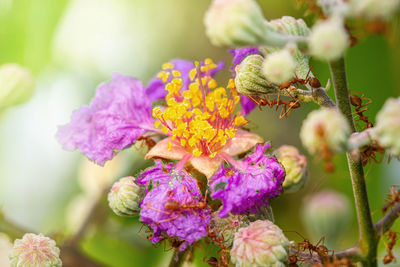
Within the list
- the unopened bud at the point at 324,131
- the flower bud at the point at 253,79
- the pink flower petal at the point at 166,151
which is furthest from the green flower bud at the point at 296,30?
the pink flower petal at the point at 166,151

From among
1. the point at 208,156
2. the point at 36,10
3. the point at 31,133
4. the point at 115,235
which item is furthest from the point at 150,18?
the point at 208,156

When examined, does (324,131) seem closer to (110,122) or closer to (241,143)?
(241,143)

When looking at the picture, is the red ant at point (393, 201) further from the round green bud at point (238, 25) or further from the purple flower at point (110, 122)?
the purple flower at point (110, 122)

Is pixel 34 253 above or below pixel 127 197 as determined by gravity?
below

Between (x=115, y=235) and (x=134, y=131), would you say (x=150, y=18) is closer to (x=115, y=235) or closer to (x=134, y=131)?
(x=115, y=235)

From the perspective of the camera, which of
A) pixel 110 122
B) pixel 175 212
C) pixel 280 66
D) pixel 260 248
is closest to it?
pixel 280 66

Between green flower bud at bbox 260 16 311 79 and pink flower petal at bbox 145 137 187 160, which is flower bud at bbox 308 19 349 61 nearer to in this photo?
green flower bud at bbox 260 16 311 79

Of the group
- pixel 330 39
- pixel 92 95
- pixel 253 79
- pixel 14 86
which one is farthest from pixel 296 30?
pixel 92 95
